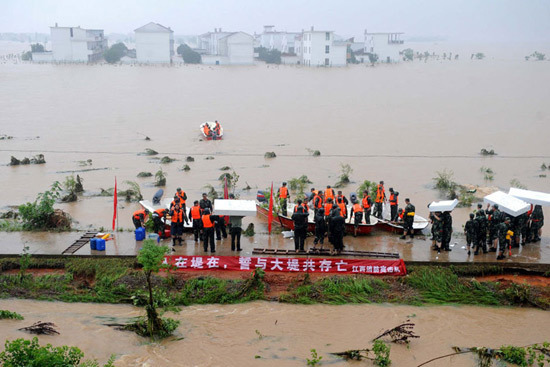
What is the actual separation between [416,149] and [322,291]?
64.7ft

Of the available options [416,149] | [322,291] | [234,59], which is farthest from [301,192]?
[234,59]

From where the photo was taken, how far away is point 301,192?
776 inches

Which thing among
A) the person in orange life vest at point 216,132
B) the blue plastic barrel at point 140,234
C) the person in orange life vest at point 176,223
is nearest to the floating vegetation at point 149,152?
the person in orange life vest at point 216,132

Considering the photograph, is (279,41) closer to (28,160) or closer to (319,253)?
(28,160)

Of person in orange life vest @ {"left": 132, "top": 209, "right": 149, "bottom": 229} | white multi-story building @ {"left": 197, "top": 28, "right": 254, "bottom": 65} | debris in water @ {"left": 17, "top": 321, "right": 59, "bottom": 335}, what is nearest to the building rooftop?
white multi-story building @ {"left": 197, "top": 28, "right": 254, "bottom": 65}

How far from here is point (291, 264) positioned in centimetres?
1274

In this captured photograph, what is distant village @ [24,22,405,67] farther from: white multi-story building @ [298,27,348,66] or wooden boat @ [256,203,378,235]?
wooden boat @ [256,203,378,235]

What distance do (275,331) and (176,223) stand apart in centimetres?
414

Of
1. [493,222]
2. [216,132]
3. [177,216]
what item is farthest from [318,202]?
[216,132]

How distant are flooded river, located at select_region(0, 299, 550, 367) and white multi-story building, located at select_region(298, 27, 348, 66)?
6898 cm

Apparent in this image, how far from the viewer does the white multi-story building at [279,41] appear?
309 ft

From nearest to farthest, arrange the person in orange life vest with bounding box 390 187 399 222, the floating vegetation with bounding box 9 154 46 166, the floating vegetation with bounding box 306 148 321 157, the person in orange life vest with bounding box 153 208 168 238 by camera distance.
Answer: the person in orange life vest with bounding box 153 208 168 238 → the person in orange life vest with bounding box 390 187 399 222 → the floating vegetation with bounding box 9 154 46 166 → the floating vegetation with bounding box 306 148 321 157

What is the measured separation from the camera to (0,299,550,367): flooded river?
9.87 m

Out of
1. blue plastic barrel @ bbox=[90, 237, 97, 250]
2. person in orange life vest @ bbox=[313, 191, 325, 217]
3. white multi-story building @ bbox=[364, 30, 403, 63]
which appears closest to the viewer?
blue plastic barrel @ bbox=[90, 237, 97, 250]
